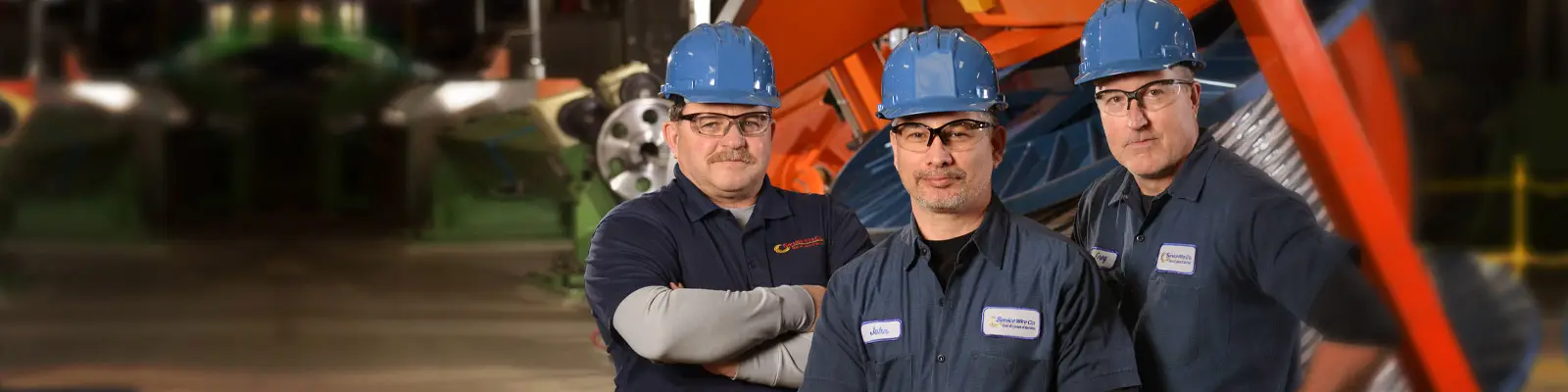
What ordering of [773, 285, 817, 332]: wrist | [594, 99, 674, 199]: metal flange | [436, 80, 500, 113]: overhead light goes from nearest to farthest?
[773, 285, 817, 332]: wrist → [594, 99, 674, 199]: metal flange → [436, 80, 500, 113]: overhead light

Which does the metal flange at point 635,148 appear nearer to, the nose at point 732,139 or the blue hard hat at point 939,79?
the nose at point 732,139

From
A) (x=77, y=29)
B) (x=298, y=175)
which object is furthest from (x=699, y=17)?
(x=77, y=29)

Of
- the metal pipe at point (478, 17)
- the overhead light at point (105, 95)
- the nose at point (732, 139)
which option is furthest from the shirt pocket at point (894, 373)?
the overhead light at point (105, 95)

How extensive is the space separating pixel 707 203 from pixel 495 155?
431 inches

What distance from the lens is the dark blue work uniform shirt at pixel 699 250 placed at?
2.24 metres

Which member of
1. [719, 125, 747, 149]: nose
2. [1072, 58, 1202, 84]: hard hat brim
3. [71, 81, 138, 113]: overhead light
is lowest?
[71, 81, 138, 113]: overhead light

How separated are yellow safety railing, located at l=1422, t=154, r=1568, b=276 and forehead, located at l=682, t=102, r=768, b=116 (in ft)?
29.2

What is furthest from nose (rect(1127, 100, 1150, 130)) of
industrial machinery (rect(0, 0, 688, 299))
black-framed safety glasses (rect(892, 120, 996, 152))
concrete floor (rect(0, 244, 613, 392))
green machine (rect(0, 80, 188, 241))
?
green machine (rect(0, 80, 188, 241))

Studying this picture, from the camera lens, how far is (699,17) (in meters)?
4.34

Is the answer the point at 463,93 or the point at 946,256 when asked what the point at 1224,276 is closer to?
the point at 946,256

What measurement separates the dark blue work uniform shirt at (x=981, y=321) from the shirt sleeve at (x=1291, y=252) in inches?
15.0

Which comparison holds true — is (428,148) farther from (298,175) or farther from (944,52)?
(944,52)

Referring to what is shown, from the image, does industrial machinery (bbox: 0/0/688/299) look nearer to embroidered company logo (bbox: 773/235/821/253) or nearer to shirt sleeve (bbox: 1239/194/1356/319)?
embroidered company logo (bbox: 773/235/821/253)

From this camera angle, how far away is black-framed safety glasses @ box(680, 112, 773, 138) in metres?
2.29
